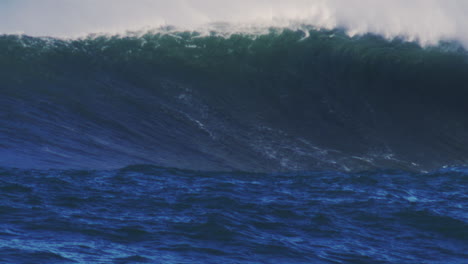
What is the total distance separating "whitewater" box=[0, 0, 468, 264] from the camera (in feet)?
30.5

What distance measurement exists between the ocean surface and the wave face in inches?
2.2

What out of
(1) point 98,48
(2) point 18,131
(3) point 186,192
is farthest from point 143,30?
(3) point 186,192

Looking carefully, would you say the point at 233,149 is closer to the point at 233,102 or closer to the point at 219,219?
the point at 233,102

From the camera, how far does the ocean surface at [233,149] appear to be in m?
9.25

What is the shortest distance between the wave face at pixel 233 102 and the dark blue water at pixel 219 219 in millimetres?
1652

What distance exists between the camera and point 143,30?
21734mm

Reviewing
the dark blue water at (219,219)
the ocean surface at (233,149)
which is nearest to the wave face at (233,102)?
the ocean surface at (233,149)

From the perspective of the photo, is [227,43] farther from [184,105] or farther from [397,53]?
[397,53]

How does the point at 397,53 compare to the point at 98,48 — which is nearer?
the point at 98,48

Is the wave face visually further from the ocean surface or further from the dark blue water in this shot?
the dark blue water

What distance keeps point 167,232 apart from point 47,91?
29.1 feet

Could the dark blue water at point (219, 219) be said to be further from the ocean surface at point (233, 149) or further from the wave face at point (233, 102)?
the wave face at point (233, 102)

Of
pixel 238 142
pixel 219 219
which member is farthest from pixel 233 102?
pixel 219 219

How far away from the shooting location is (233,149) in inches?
636
